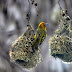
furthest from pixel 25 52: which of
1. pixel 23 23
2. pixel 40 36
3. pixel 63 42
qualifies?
pixel 23 23

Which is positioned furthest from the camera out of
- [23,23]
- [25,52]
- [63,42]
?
[23,23]

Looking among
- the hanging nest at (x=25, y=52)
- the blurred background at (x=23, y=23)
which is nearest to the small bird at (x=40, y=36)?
the hanging nest at (x=25, y=52)

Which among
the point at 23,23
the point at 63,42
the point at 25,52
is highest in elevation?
the point at 23,23

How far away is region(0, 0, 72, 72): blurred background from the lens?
16.8 feet

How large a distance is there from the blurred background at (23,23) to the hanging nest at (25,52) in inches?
72.5

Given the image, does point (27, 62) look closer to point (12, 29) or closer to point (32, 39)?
point (32, 39)

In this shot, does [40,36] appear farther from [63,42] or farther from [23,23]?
[23,23]

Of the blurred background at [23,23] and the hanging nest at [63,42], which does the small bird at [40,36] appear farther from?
the blurred background at [23,23]

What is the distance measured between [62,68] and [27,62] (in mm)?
2774

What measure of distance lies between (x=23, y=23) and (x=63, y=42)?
236 cm

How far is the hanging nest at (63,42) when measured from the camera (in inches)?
130

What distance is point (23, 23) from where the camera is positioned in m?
5.53

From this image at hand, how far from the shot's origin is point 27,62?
10.4 feet

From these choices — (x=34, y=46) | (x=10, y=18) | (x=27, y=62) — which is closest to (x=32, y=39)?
(x=34, y=46)
